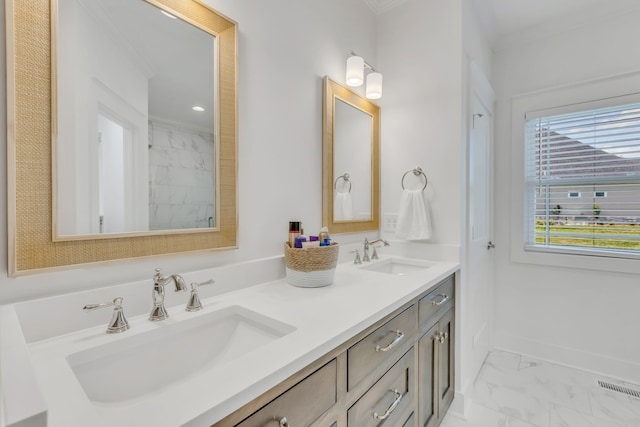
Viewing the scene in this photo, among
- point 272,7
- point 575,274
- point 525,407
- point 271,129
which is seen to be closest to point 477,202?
point 575,274

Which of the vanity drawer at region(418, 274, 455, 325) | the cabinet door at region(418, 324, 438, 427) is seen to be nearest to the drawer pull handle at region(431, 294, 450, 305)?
the vanity drawer at region(418, 274, 455, 325)

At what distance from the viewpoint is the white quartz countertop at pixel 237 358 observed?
1.51ft

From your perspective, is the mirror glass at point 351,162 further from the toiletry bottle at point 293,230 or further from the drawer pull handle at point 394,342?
the drawer pull handle at point 394,342

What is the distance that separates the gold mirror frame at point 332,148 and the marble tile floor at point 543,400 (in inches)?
47.9

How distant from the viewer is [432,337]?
1416 millimetres

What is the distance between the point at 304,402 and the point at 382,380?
42 centimetres

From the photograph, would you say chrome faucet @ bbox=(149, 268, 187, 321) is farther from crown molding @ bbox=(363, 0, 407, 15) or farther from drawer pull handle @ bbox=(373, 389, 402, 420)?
crown molding @ bbox=(363, 0, 407, 15)

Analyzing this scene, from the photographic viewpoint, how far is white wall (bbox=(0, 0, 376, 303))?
119cm

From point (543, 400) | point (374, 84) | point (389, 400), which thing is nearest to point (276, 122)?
point (374, 84)

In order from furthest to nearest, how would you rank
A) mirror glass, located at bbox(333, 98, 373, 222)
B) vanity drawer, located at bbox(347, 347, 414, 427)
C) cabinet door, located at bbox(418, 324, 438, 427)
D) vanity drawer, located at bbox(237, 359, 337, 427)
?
mirror glass, located at bbox(333, 98, 373, 222) → cabinet door, located at bbox(418, 324, 438, 427) → vanity drawer, located at bbox(347, 347, 414, 427) → vanity drawer, located at bbox(237, 359, 337, 427)

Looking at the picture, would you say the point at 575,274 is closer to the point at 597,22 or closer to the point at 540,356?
the point at 540,356

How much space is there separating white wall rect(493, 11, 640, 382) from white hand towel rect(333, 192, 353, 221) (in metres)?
1.45

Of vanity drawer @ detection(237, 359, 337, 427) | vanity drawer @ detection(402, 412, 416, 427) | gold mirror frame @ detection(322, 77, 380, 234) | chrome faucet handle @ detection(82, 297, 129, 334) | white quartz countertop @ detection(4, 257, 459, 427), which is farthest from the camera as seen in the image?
gold mirror frame @ detection(322, 77, 380, 234)

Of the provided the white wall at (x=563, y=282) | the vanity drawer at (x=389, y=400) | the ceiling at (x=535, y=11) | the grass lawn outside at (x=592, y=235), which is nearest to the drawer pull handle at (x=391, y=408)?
the vanity drawer at (x=389, y=400)
